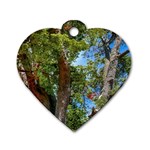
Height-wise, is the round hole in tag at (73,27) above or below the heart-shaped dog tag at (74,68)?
above

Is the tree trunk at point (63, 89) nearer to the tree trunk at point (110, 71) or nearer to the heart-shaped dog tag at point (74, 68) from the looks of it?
the heart-shaped dog tag at point (74, 68)

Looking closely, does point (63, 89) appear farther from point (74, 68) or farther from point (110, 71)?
point (110, 71)

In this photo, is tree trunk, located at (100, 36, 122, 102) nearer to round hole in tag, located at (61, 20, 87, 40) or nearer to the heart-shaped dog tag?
the heart-shaped dog tag

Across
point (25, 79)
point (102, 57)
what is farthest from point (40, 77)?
point (102, 57)

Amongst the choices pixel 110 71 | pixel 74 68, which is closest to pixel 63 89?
pixel 74 68

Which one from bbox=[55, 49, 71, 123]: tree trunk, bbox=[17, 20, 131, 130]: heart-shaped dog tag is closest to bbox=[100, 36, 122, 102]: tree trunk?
bbox=[17, 20, 131, 130]: heart-shaped dog tag

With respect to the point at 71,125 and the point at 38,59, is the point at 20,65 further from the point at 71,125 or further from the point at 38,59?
the point at 71,125

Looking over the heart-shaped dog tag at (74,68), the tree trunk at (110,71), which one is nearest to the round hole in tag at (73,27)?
the heart-shaped dog tag at (74,68)
